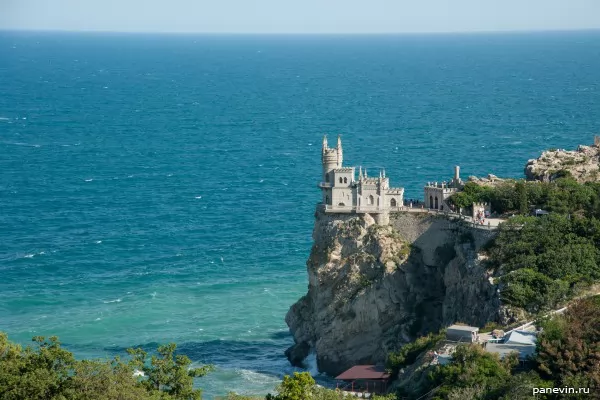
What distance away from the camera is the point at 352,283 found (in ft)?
272

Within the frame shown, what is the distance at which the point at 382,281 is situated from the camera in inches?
3231

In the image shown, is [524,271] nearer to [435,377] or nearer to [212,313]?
[435,377]

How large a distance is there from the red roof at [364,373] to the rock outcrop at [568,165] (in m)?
21.6

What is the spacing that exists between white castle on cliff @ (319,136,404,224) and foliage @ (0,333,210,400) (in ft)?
90.6

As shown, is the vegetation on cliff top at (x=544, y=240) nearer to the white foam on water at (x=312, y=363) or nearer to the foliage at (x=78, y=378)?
the white foam on water at (x=312, y=363)

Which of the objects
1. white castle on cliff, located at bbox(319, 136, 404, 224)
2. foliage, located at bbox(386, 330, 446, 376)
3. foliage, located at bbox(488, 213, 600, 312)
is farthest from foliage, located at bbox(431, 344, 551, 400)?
white castle on cliff, located at bbox(319, 136, 404, 224)

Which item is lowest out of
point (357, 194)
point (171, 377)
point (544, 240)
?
point (171, 377)

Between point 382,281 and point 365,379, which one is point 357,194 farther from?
point 365,379

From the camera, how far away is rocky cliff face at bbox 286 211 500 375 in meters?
81.2

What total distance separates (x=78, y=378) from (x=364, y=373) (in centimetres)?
2569

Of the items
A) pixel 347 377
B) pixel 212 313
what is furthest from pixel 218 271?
pixel 347 377

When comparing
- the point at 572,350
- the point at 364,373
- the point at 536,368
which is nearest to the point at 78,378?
the point at 536,368

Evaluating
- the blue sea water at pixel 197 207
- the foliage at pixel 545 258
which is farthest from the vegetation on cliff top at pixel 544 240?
the blue sea water at pixel 197 207

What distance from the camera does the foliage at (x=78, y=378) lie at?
54.7 meters
